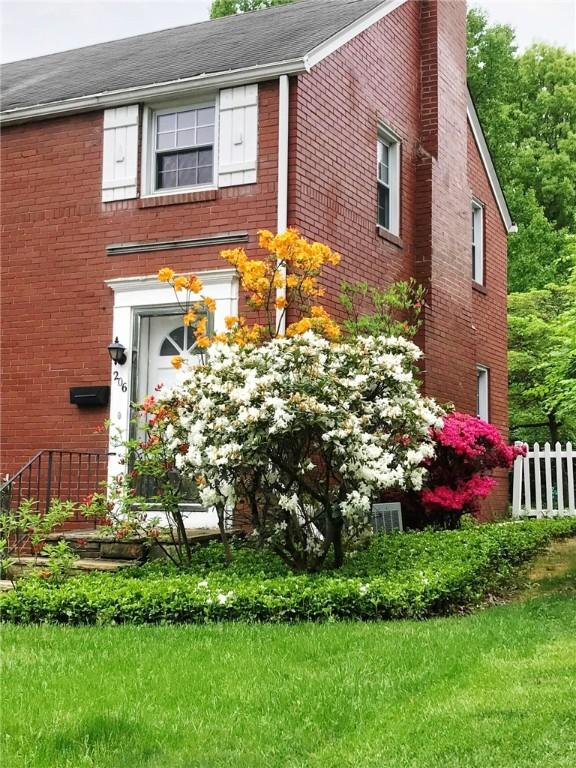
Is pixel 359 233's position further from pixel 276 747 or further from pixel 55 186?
pixel 276 747

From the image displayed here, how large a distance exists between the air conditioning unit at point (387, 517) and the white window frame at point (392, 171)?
389cm

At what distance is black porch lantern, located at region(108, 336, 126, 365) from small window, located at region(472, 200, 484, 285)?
737 centimetres

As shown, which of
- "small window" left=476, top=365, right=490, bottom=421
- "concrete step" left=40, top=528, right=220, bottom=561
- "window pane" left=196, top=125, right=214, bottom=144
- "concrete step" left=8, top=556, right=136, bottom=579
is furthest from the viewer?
"small window" left=476, top=365, right=490, bottom=421

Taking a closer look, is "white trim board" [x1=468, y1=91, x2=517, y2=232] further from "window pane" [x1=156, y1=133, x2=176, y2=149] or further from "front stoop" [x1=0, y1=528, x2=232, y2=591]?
"front stoop" [x1=0, y1=528, x2=232, y2=591]

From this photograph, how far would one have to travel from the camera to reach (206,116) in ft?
35.5

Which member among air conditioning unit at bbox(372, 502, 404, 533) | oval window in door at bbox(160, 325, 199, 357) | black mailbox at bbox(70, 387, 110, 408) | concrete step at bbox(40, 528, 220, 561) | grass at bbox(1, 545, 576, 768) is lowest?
grass at bbox(1, 545, 576, 768)

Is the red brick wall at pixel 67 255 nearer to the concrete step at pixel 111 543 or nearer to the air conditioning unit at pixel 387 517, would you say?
the concrete step at pixel 111 543

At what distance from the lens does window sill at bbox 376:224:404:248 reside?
11970 mm

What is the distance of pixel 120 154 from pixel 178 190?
91cm

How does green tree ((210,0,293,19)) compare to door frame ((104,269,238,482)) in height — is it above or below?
above

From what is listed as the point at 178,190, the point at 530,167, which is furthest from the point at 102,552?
the point at 530,167

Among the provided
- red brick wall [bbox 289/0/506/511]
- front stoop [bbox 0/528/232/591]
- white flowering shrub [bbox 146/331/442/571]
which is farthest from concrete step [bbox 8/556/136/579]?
red brick wall [bbox 289/0/506/511]

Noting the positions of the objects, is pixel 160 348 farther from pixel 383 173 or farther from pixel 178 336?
pixel 383 173

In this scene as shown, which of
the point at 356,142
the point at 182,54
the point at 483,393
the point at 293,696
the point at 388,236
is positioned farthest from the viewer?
the point at 483,393
